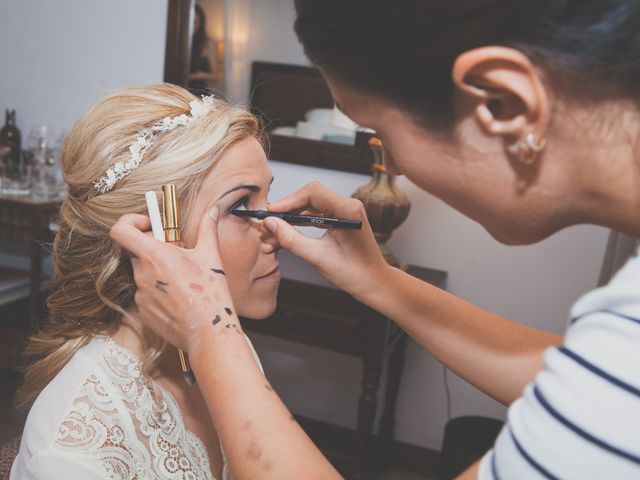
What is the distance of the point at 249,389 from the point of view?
2.27 feet

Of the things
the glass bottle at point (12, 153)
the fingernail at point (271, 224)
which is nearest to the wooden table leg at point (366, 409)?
the fingernail at point (271, 224)

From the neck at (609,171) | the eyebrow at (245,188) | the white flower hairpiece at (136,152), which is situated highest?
the neck at (609,171)

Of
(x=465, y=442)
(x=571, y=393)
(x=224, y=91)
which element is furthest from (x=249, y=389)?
(x=224, y=91)

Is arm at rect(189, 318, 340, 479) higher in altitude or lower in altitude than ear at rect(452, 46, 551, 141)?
lower

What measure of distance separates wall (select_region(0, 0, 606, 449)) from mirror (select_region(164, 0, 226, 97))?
7cm

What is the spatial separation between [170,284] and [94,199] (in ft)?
1.34

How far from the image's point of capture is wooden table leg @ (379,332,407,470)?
2.33m

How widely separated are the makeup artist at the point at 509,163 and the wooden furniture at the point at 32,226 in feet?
5.69

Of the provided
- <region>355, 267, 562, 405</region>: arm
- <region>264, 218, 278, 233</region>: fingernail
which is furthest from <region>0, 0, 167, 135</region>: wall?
<region>355, 267, 562, 405</region>: arm

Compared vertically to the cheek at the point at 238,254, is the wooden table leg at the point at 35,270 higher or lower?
lower

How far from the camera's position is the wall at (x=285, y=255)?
2240mm

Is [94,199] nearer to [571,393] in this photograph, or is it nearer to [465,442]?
[571,393]

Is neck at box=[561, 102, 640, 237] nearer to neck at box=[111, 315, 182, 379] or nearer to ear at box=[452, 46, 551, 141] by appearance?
ear at box=[452, 46, 551, 141]

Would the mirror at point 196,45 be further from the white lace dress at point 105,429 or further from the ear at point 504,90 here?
the ear at point 504,90
